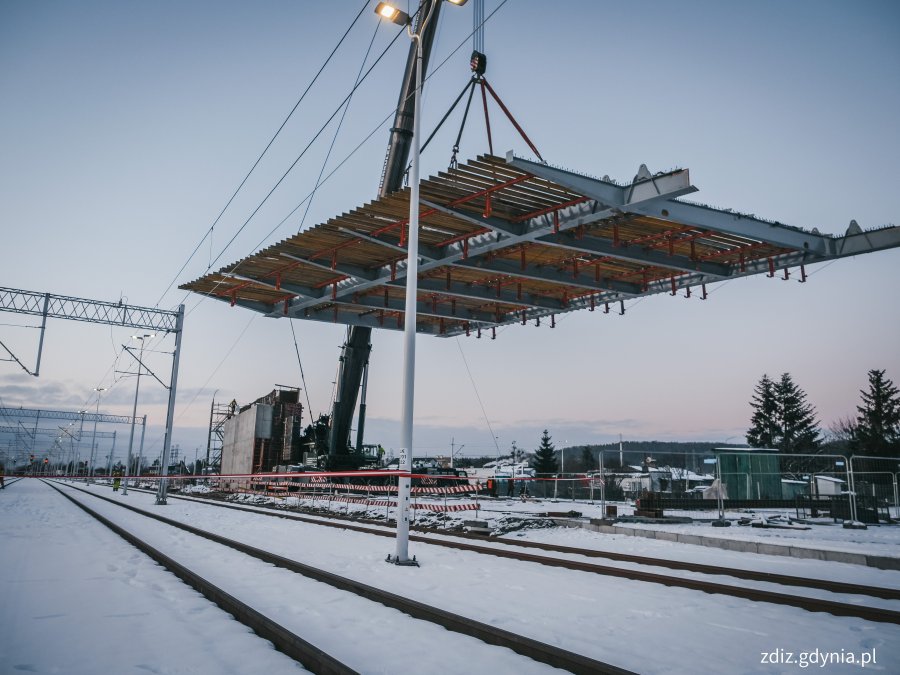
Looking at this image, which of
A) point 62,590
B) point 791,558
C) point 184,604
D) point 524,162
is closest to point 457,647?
point 184,604

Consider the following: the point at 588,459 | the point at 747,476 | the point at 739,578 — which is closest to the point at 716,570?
the point at 739,578

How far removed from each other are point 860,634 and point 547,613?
3070 millimetres

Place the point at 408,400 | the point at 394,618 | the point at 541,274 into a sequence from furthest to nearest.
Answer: the point at 541,274 < the point at 408,400 < the point at 394,618

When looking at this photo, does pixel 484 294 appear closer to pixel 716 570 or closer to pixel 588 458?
pixel 716 570

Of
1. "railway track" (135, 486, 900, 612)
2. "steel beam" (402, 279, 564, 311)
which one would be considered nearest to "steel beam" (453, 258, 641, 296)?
"steel beam" (402, 279, 564, 311)

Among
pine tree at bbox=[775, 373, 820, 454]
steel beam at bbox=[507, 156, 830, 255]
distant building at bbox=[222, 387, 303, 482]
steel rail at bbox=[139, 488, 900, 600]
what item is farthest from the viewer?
pine tree at bbox=[775, 373, 820, 454]

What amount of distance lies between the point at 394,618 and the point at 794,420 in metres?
74.1

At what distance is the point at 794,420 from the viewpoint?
6838cm

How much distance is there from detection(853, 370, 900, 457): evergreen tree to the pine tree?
21.6 ft

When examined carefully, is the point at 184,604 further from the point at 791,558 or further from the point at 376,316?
the point at 376,316

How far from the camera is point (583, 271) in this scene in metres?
20.9

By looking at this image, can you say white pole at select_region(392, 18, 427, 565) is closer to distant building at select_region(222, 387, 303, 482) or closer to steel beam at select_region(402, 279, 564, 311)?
steel beam at select_region(402, 279, 564, 311)

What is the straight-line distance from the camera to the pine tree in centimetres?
6675

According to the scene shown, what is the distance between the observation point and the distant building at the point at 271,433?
5034cm
